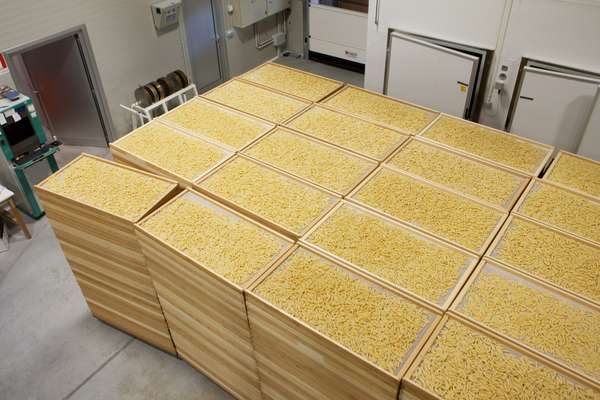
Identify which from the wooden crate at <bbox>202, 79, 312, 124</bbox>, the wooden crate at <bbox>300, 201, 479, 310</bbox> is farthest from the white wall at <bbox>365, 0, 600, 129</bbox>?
the wooden crate at <bbox>300, 201, 479, 310</bbox>

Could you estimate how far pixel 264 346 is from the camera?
2965 mm

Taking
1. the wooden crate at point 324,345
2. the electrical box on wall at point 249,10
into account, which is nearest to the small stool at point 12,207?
the wooden crate at point 324,345

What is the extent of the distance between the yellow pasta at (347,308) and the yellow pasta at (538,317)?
34cm

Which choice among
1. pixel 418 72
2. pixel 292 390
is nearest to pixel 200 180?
pixel 292 390

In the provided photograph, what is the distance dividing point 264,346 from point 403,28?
12.0 feet

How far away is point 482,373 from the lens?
7.57 feet

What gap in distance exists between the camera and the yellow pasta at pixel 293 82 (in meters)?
4.58

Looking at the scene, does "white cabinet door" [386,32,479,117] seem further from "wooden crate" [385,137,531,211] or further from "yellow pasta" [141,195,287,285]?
"yellow pasta" [141,195,287,285]

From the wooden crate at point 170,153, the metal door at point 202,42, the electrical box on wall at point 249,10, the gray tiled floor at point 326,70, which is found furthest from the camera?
the gray tiled floor at point 326,70

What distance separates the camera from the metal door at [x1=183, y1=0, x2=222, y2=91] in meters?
7.30

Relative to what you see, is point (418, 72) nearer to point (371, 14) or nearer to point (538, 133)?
point (371, 14)

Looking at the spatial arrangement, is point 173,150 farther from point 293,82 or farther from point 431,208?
Answer: point 431,208

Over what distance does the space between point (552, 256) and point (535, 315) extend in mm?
511

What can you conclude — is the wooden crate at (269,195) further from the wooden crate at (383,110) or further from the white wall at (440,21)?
the white wall at (440,21)
